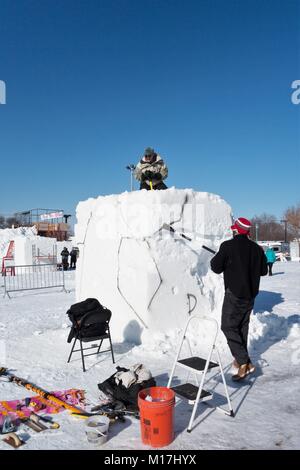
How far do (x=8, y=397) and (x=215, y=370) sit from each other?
2.37 m

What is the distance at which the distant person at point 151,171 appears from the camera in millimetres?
6640

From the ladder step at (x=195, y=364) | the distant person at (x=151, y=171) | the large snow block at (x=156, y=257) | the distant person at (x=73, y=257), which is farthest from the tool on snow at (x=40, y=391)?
the distant person at (x=73, y=257)

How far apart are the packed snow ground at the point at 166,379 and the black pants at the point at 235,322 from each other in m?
0.35

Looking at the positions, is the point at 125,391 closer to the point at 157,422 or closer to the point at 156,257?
the point at 157,422

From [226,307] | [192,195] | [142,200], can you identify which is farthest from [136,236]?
[226,307]

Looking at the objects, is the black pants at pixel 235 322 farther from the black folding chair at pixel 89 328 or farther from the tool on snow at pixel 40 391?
the tool on snow at pixel 40 391

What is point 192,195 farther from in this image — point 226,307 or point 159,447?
point 159,447

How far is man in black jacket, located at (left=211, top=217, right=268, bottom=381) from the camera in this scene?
408 centimetres

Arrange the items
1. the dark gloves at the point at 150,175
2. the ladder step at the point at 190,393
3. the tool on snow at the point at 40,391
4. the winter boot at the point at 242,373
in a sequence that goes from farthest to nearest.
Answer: the dark gloves at the point at 150,175 → the winter boot at the point at 242,373 → the tool on snow at the point at 40,391 → the ladder step at the point at 190,393

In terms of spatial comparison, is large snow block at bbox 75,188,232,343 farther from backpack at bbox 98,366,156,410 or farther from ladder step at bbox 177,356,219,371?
ladder step at bbox 177,356,219,371

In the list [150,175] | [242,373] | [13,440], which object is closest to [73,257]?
[150,175]

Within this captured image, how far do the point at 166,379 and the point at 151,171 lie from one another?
3.74 m

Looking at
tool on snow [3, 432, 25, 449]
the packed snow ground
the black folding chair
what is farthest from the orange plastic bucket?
the black folding chair
